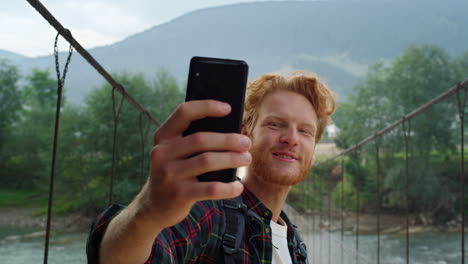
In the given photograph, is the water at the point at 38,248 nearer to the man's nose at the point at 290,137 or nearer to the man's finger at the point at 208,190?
the man's nose at the point at 290,137

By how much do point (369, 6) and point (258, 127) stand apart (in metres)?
132

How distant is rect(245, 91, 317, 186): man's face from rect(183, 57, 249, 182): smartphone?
49 centimetres

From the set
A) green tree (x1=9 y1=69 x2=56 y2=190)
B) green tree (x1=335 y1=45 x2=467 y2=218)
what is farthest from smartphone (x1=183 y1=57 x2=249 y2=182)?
green tree (x1=9 y1=69 x2=56 y2=190)

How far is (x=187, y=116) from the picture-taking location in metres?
0.38

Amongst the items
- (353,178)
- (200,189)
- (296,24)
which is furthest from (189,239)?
(296,24)

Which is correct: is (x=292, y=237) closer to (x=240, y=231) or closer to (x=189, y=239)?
(x=240, y=231)

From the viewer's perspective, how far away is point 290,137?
0.90 meters

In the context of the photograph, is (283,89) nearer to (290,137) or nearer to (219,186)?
(290,137)

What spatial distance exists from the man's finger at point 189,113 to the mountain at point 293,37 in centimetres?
9348

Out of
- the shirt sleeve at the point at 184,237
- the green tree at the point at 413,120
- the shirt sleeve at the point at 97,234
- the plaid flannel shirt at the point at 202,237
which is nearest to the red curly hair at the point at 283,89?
the plaid flannel shirt at the point at 202,237

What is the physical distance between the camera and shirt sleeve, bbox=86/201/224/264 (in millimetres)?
504

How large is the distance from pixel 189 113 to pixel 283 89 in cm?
64

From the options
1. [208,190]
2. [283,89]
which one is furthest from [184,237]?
[283,89]

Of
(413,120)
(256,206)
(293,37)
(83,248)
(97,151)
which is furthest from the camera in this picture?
(293,37)
